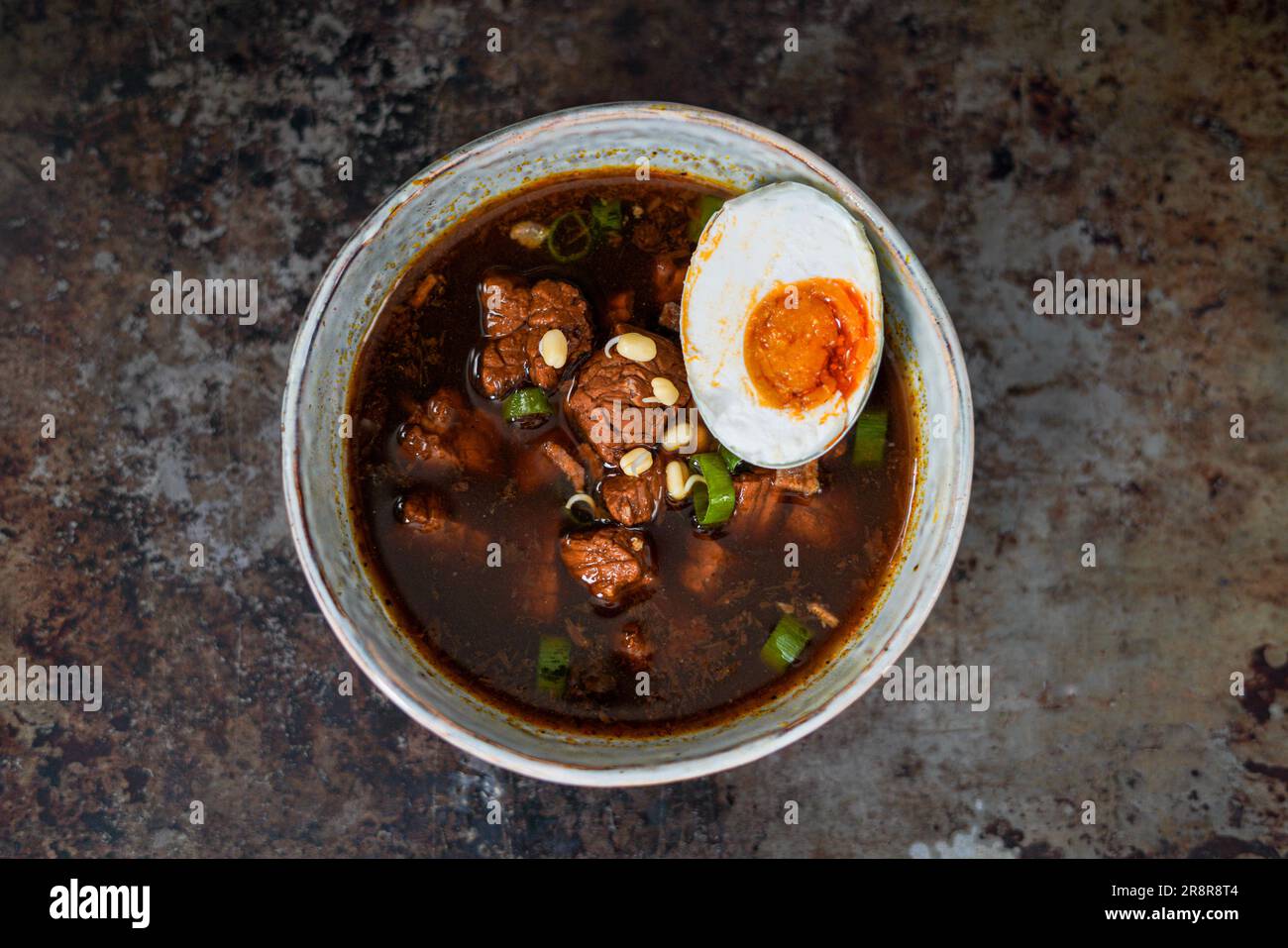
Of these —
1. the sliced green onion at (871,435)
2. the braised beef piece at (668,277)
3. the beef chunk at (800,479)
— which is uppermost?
the braised beef piece at (668,277)

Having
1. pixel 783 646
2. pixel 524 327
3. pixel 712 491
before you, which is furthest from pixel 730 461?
pixel 524 327

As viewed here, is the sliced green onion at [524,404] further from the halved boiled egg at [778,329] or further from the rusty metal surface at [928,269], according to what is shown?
the rusty metal surface at [928,269]

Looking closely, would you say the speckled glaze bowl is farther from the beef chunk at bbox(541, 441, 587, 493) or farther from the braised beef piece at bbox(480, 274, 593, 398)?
the beef chunk at bbox(541, 441, 587, 493)

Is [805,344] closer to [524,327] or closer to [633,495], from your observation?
[633,495]

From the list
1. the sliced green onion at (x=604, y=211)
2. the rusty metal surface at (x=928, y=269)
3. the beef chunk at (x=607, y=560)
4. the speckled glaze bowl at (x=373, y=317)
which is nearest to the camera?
the speckled glaze bowl at (x=373, y=317)

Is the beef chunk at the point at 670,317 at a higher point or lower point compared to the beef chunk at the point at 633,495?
higher

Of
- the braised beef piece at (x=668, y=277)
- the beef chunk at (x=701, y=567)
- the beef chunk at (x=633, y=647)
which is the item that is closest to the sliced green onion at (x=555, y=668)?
the beef chunk at (x=633, y=647)
